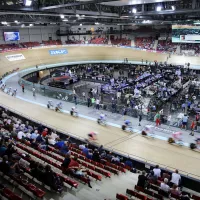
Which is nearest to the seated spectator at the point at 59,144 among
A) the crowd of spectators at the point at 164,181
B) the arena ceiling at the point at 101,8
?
the crowd of spectators at the point at 164,181

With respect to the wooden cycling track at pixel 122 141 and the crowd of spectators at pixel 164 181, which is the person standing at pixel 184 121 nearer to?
the wooden cycling track at pixel 122 141

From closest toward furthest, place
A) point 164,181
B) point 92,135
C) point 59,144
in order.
A: point 164,181 → point 59,144 → point 92,135

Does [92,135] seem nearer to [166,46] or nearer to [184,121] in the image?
[184,121]

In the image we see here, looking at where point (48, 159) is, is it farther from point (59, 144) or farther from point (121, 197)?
point (121, 197)

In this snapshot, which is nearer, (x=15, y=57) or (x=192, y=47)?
(x=15, y=57)

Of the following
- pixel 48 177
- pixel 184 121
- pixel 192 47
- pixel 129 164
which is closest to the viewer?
pixel 48 177

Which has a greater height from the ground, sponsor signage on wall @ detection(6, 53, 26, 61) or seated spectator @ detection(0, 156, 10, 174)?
sponsor signage on wall @ detection(6, 53, 26, 61)

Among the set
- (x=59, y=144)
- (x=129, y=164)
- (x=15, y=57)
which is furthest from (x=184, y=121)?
(x=15, y=57)

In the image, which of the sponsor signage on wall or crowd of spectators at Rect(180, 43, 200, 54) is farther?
crowd of spectators at Rect(180, 43, 200, 54)

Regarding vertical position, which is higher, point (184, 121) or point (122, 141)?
point (184, 121)

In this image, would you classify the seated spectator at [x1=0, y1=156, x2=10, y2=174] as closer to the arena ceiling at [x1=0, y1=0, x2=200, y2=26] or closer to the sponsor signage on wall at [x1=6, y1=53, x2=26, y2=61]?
the arena ceiling at [x1=0, y1=0, x2=200, y2=26]

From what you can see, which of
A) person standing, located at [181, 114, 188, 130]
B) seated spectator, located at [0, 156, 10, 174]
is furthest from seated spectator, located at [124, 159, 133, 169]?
person standing, located at [181, 114, 188, 130]

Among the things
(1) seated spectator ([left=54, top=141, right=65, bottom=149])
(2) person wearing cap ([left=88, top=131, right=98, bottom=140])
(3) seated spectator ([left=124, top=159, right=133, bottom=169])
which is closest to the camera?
(3) seated spectator ([left=124, top=159, right=133, bottom=169])

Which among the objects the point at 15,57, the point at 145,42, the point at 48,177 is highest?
the point at 145,42
